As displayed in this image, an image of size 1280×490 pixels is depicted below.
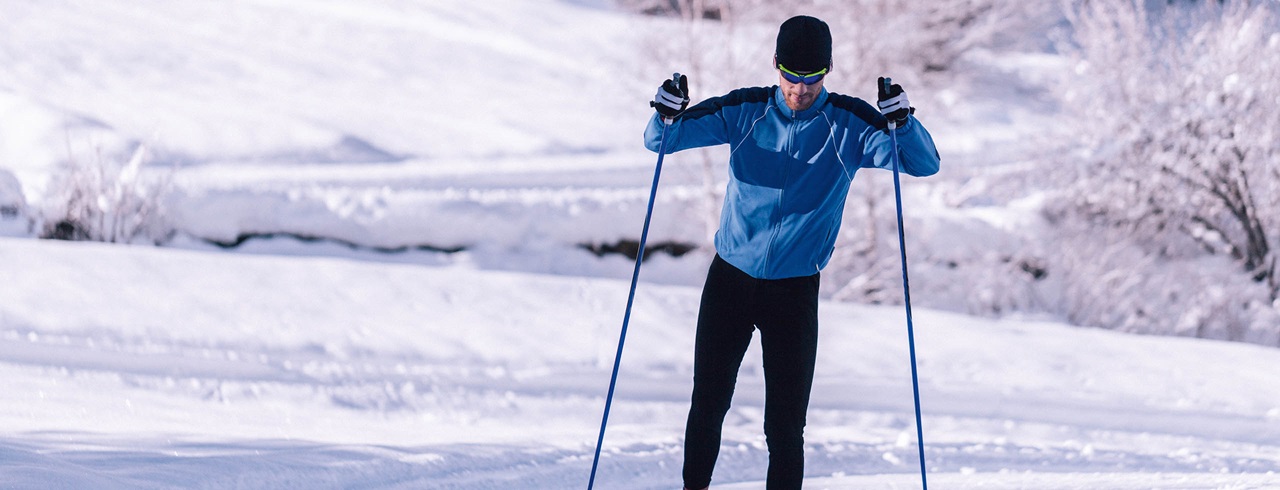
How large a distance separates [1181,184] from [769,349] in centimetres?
1177

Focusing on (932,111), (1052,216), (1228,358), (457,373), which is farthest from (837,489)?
(932,111)

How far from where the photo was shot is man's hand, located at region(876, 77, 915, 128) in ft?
10.0

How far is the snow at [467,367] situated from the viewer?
439cm

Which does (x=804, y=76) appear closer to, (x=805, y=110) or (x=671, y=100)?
(x=805, y=110)

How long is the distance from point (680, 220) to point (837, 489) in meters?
10.2

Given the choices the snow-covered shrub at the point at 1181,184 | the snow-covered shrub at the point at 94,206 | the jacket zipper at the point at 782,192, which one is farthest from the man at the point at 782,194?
the snow-covered shrub at the point at 1181,184

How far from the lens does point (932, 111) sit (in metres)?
18.2

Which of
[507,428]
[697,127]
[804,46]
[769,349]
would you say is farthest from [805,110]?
[507,428]

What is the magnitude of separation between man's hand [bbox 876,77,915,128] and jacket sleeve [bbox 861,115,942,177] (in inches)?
0.9

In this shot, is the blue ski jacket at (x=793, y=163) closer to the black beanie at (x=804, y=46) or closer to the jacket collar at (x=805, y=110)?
the jacket collar at (x=805, y=110)

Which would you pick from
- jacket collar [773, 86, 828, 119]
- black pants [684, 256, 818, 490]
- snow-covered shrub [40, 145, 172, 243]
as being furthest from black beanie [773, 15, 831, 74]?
snow-covered shrub [40, 145, 172, 243]

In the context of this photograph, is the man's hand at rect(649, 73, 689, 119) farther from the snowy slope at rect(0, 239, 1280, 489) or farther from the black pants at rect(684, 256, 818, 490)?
the snowy slope at rect(0, 239, 1280, 489)

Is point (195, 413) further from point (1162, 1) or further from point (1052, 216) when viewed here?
point (1162, 1)

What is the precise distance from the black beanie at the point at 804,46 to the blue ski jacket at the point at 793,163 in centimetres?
11
